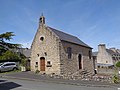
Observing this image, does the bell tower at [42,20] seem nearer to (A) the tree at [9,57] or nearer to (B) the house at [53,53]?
(B) the house at [53,53]

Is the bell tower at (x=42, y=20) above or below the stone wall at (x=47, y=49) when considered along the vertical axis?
above

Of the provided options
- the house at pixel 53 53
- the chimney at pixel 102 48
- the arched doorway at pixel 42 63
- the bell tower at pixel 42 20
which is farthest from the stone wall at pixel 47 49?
the chimney at pixel 102 48

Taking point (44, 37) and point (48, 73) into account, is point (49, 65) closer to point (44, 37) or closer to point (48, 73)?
point (48, 73)

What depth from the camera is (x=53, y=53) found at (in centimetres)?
2608

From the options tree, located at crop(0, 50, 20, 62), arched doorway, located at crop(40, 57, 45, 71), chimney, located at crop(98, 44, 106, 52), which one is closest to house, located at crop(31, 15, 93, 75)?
arched doorway, located at crop(40, 57, 45, 71)

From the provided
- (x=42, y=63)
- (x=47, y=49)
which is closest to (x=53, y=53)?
(x=47, y=49)

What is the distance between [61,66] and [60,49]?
2.49 metres

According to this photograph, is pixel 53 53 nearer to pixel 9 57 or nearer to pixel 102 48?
pixel 9 57

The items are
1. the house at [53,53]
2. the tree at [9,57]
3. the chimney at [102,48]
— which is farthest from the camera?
the chimney at [102,48]

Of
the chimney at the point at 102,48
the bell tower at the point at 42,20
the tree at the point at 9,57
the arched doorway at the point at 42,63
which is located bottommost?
the arched doorway at the point at 42,63

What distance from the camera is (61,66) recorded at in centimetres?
2538

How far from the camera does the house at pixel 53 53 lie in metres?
25.7

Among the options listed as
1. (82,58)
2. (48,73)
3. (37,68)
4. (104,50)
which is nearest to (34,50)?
(37,68)

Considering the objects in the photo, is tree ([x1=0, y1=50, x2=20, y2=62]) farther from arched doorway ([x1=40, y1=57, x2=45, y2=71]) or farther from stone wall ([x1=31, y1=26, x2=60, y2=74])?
arched doorway ([x1=40, y1=57, x2=45, y2=71])
